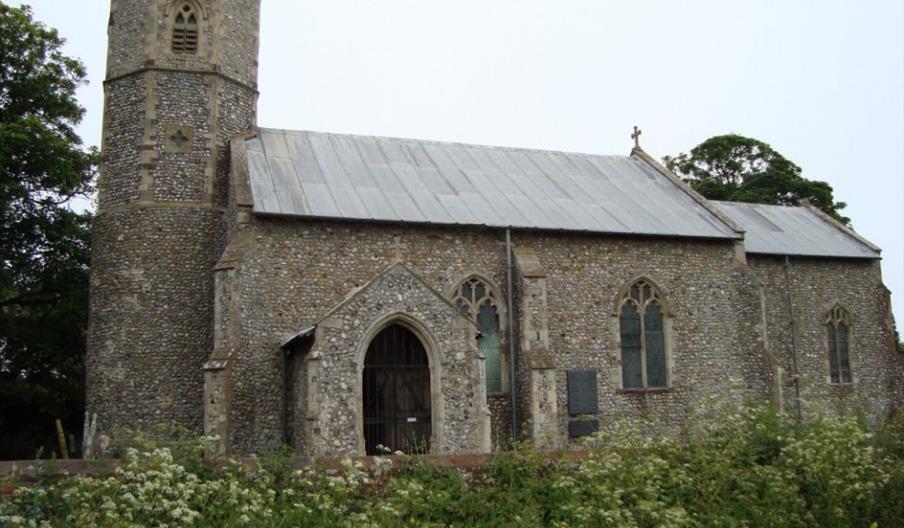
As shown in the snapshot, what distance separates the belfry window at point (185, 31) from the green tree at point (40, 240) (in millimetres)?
4385

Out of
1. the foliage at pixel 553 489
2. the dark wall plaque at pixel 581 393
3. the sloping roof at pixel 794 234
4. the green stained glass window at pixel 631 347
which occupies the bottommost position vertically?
the foliage at pixel 553 489

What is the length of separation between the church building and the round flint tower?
0.05 metres

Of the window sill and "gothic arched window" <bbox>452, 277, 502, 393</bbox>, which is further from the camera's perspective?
the window sill

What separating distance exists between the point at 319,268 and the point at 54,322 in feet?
33.8

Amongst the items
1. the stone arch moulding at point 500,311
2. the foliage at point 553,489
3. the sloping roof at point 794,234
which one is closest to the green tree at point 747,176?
the sloping roof at point 794,234

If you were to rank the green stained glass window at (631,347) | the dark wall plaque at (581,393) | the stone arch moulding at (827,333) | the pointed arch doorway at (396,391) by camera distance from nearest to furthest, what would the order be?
the pointed arch doorway at (396,391) → the dark wall plaque at (581,393) → the green stained glass window at (631,347) → the stone arch moulding at (827,333)

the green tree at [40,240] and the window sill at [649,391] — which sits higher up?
the green tree at [40,240]

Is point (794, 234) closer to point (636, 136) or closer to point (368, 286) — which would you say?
point (636, 136)

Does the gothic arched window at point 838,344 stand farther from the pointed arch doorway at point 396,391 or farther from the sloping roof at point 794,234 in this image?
the pointed arch doorway at point 396,391

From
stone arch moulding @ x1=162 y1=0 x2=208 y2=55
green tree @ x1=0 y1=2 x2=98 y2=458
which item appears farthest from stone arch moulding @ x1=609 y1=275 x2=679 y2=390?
green tree @ x1=0 y1=2 x2=98 y2=458

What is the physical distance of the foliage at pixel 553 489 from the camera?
9547 millimetres

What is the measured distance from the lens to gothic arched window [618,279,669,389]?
76.6 ft

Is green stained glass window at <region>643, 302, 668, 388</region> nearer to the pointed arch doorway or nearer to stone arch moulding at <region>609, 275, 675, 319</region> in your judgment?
stone arch moulding at <region>609, 275, 675, 319</region>

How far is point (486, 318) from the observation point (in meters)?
22.0
